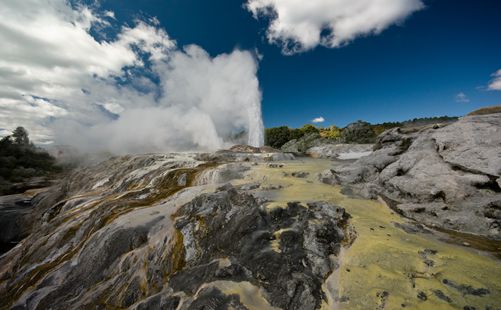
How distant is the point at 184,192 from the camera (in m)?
15.7

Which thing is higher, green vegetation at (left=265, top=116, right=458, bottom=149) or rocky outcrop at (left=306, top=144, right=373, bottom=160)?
green vegetation at (left=265, top=116, right=458, bottom=149)

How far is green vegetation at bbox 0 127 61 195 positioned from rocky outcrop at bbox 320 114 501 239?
67.0m

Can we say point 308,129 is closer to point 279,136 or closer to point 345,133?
point 279,136

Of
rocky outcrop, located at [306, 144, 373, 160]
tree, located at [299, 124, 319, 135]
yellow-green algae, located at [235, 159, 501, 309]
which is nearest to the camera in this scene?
yellow-green algae, located at [235, 159, 501, 309]

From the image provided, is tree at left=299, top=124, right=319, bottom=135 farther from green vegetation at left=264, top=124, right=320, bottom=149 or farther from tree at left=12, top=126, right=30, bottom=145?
tree at left=12, top=126, right=30, bottom=145

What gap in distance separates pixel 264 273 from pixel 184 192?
10.1 m

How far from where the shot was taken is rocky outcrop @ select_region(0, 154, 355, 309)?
682 centimetres

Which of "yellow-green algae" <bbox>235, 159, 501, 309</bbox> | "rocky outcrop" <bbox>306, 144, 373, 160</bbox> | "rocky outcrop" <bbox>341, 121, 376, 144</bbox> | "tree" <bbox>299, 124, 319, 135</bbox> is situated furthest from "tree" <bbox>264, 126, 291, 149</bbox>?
"yellow-green algae" <bbox>235, 159, 501, 309</bbox>

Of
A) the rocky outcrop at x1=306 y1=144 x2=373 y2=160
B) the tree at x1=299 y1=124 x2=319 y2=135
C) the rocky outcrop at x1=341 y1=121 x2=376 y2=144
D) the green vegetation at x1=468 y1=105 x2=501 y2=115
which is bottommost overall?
the rocky outcrop at x1=306 y1=144 x2=373 y2=160

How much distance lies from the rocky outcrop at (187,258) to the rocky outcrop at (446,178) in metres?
4.56

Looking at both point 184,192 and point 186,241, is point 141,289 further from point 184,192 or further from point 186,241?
point 184,192

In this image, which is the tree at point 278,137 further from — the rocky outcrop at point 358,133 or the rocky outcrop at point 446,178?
the rocky outcrop at point 446,178

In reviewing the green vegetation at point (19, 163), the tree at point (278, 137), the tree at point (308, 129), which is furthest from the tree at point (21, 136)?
the tree at point (308, 129)

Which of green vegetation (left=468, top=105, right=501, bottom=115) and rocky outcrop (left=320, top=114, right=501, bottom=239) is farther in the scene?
green vegetation (left=468, top=105, right=501, bottom=115)
